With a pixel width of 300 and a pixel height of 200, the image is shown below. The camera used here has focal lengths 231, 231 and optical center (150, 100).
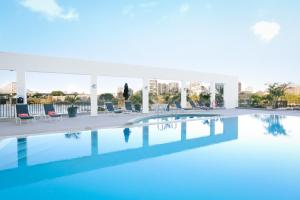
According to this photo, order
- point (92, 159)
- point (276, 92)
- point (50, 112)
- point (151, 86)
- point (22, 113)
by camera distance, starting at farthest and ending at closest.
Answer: point (151, 86)
point (276, 92)
point (50, 112)
point (22, 113)
point (92, 159)

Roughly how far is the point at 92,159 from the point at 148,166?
1464mm

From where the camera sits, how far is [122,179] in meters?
4.38

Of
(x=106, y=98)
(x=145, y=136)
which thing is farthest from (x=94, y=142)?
(x=106, y=98)

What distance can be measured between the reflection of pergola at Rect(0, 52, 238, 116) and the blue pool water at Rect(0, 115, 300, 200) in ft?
17.5

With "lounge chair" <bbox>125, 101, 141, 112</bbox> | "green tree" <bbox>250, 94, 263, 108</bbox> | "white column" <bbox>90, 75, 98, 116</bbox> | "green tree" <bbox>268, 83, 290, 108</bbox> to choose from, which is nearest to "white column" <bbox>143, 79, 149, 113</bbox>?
"lounge chair" <bbox>125, 101, 141, 112</bbox>

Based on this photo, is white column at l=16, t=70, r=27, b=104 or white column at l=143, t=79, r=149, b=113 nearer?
white column at l=16, t=70, r=27, b=104

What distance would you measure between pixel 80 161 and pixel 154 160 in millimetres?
1761

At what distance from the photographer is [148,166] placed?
5156 millimetres

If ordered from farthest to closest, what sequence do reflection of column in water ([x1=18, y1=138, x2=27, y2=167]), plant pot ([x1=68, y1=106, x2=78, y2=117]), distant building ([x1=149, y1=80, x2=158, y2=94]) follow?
distant building ([x1=149, y1=80, x2=158, y2=94]), plant pot ([x1=68, y1=106, x2=78, y2=117]), reflection of column in water ([x1=18, y1=138, x2=27, y2=167])

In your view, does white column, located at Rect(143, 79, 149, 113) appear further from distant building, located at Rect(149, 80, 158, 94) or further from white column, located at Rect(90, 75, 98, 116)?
white column, located at Rect(90, 75, 98, 116)

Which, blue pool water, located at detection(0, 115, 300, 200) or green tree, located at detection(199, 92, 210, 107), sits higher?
green tree, located at detection(199, 92, 210, 107)

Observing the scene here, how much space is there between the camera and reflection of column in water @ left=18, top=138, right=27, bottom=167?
211 inches

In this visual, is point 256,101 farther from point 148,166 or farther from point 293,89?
point 148,166

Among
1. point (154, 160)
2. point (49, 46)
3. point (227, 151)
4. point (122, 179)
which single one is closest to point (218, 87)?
point (49, 46)
